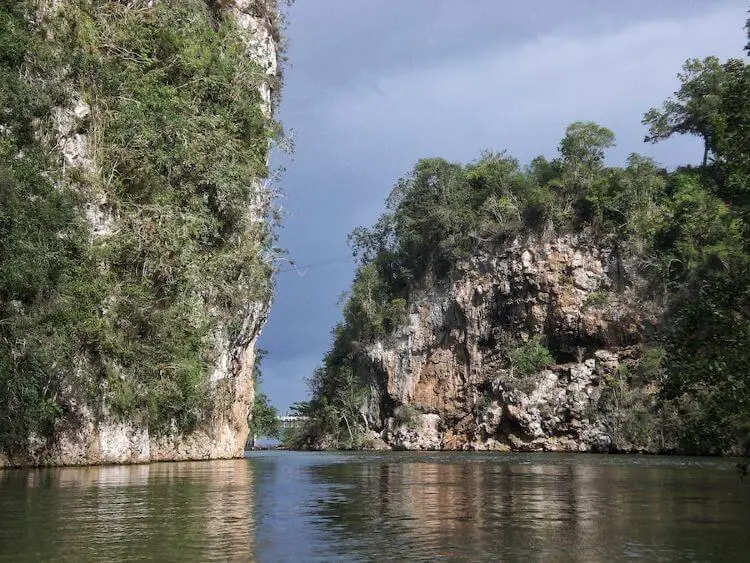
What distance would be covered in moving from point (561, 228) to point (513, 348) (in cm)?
1072

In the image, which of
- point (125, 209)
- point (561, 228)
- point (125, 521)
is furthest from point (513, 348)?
point (125, 521)

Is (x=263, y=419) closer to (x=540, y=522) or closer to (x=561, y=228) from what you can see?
(x=561, y=228)

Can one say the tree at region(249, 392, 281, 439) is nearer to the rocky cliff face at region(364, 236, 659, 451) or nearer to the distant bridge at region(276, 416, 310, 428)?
the distant bridge at region(276, 416, 310, 428)

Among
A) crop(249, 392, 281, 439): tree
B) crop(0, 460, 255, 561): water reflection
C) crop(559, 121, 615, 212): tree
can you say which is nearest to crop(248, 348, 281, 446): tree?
crop(249, 392, 281, 439): tree

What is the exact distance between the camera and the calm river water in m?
6.55

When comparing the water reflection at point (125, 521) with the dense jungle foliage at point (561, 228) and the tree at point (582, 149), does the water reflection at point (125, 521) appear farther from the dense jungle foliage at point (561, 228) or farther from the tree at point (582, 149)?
the tree at point (582, 149)

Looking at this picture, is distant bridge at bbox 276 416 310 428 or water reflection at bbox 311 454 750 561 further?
distant bridge at bbox 276 416 310 428

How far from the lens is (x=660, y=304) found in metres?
57.9

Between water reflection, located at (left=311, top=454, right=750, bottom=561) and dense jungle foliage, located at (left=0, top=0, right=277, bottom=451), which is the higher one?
dense jungle foliage, located at (left=0, top=0, right=277, bottom=451)

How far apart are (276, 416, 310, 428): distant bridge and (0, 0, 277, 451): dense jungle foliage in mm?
50349

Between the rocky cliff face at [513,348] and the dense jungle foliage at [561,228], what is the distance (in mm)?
1447

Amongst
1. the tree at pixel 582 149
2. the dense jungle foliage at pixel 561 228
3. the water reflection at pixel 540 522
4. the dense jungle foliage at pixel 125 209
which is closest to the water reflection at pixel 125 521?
the water reflection at pixel 540 522

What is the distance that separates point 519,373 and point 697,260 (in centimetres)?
1645

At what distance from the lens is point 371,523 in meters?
8.80
